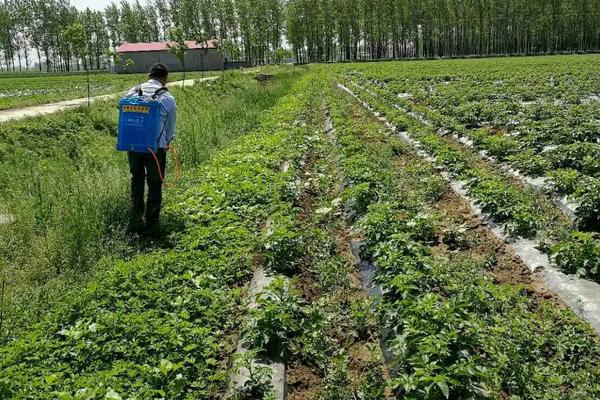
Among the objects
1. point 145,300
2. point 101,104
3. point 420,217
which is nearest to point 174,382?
point 145,300

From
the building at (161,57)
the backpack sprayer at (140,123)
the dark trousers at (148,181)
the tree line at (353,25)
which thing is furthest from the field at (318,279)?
the tree line at (353,25)

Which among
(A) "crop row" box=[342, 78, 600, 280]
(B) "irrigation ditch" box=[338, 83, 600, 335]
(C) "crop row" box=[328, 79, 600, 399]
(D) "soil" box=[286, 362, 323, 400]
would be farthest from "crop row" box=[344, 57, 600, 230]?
(D) "soil" box=[286, 362, 323, 400]

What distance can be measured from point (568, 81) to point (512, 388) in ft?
83.7

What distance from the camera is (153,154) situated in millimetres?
6520

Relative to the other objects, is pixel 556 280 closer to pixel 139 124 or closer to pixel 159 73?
pixel 139 124

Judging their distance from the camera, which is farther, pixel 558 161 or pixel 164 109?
pixel 558 161

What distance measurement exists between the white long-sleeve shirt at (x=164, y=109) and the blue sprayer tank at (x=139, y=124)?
10cm

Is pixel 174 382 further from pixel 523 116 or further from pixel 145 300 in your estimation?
pixel 523 116

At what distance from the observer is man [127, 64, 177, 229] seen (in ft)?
21.5

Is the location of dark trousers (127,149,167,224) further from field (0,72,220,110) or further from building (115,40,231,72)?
building (115,40,231,72)

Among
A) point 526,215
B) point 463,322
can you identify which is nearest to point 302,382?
point 463,322

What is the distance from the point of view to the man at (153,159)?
21.5 ft

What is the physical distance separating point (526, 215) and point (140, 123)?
5.19 m

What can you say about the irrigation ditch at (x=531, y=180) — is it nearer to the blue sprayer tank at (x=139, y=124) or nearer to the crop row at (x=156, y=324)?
the crop row at (x=156, y=324)
